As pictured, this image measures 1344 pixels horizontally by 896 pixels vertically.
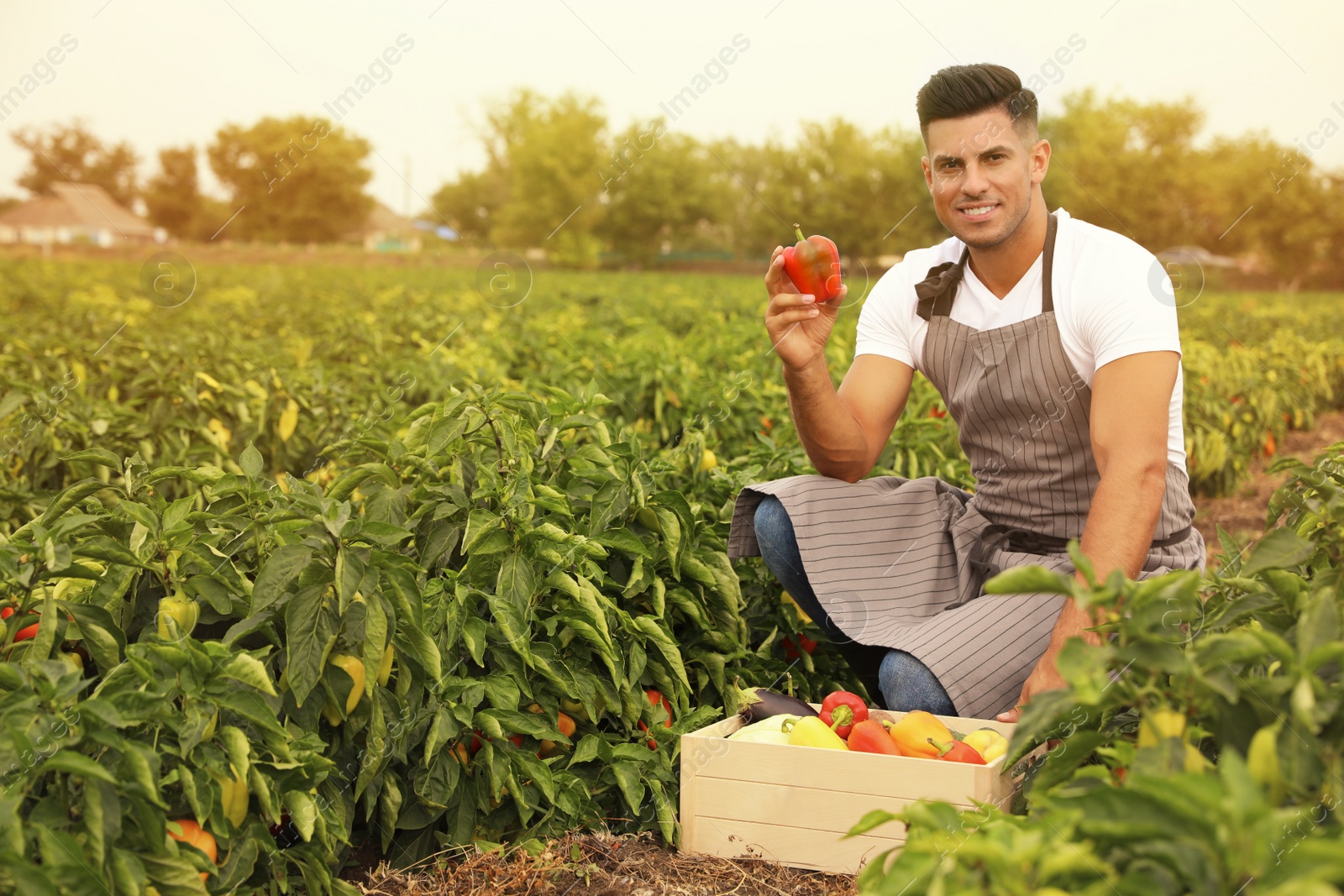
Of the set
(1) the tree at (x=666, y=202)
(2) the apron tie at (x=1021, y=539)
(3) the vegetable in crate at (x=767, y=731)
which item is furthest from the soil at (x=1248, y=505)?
(1) the tree at (x=666, y=202)

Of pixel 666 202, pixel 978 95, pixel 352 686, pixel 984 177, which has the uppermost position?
pixel 666 202

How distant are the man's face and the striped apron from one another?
145 mm

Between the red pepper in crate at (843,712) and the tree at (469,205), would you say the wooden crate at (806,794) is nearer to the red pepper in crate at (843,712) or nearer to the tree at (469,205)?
the red pepper in crate at (843,712)

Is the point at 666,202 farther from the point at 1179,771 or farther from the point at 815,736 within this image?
the point at 1179,771

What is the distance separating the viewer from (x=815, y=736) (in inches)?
85.5

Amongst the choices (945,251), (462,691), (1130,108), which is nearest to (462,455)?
(462,691)

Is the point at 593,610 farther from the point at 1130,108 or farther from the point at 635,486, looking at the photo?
the point at 1130,108

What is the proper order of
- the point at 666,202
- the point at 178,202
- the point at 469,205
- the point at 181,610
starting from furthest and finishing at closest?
the point at 469,205 → the point at 178,202 → the point at 666,202 → the point at 181,610

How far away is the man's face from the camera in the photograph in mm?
2566

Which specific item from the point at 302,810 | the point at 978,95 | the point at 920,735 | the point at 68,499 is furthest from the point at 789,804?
the point at 978,95

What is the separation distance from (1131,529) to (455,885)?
4.80 ft

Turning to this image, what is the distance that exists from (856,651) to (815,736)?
1.93 feet

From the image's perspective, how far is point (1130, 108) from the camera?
53.7 m

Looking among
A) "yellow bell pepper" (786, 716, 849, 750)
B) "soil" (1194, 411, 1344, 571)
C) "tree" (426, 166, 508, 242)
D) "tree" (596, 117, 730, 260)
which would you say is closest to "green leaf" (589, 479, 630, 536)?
"yellow bell pepper" (786, 716, 849, 750)
